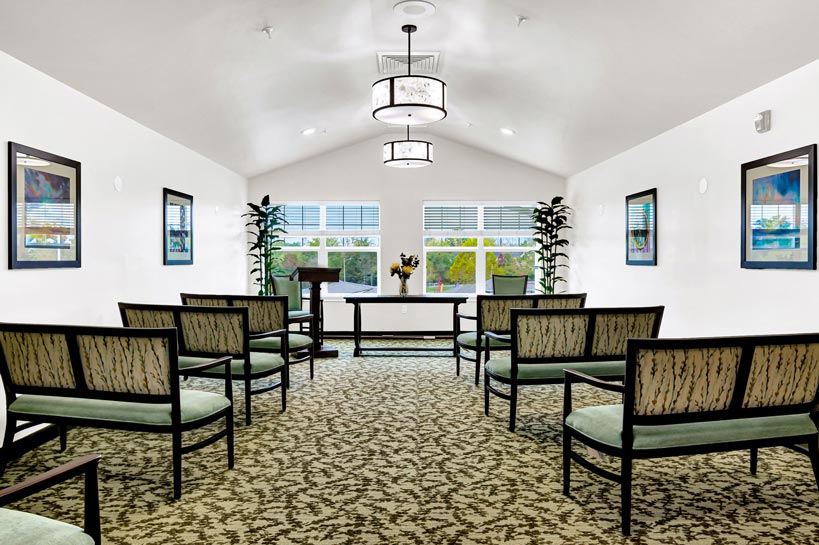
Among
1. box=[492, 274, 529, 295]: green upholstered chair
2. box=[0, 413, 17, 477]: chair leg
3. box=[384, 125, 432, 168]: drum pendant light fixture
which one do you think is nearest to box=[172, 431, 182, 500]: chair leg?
box=[0, 413, 17, 477]: chair leg

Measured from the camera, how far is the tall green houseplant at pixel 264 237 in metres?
8.51

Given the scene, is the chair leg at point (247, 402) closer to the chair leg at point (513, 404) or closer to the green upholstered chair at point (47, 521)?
the chair leg at point (513, 404)

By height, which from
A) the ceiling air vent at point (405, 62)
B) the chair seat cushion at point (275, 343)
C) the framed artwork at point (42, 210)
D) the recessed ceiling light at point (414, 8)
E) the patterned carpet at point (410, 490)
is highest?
the ceiling air vent at point (405, 62)

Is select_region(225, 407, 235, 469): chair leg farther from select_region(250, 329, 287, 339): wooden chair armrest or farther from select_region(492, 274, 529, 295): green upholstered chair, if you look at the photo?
select_region(492, 274, 529, 295): green upholstered chair

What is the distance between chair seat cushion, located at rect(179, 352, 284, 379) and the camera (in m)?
4.12

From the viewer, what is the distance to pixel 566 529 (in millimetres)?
2561

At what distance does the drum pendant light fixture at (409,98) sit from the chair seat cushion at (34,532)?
3.38m

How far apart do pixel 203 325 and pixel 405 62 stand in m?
3.58

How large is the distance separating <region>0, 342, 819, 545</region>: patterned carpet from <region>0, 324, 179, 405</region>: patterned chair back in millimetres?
548

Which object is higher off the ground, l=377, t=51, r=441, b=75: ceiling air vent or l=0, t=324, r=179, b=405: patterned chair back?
l=377, t=51, r=441, b=75: ceiling air vent

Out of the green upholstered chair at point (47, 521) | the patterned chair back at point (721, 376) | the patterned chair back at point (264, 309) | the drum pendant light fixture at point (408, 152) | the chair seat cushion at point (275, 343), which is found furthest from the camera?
the drum pendant light fixture at point (408, 152)

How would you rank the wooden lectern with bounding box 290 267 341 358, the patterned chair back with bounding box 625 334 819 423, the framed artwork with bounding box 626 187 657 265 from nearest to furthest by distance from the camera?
1. the patterned chair back with bounding box 625 334 819 423
2. the framed artwork with bounding box 626 187 657 265
3. the wooden lectern with bounding box 290 267 341 358

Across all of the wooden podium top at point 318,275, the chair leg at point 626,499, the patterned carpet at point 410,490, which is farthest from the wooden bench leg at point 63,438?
the wooden podium top at point 318,275

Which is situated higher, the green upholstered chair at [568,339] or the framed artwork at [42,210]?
the framed artwork at [42,210]
